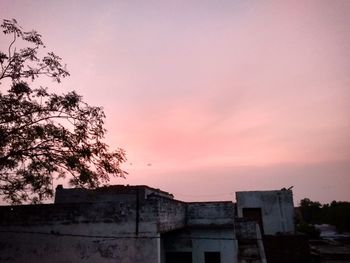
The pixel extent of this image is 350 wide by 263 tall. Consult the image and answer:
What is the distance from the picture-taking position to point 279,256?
21.9 m

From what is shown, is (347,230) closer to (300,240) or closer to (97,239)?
(300,240)

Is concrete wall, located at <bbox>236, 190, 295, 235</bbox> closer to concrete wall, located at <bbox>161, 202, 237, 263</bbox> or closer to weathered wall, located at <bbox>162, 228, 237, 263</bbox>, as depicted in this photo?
Result: concrete wall, located at <bbox>161, 202, 237, 263</bbox>

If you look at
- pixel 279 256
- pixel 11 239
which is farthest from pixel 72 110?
pixel 279 256

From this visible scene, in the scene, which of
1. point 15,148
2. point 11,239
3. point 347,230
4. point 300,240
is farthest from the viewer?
point 347,230

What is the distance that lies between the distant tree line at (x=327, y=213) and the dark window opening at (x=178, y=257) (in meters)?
22.1

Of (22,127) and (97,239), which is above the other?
(22,127)

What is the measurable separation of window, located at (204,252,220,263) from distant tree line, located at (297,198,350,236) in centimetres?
2133

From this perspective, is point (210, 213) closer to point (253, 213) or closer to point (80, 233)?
point (80, 233)

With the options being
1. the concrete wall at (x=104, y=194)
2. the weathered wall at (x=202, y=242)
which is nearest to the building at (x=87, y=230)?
the weathered wall at (x=202, y=242)

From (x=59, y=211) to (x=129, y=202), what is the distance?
9.31 feet

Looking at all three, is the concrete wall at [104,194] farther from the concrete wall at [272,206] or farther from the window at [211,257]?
the concrete wall at [272,206]

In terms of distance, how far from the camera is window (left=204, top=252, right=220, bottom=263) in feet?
51.2

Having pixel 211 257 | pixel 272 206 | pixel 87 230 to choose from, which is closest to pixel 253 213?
pixel 272 206

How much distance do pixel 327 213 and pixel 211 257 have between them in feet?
146
